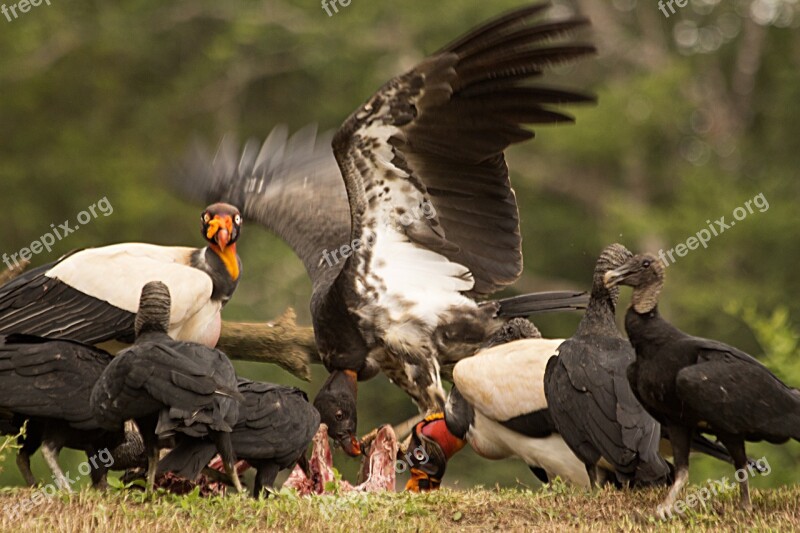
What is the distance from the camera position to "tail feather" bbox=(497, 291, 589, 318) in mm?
8156

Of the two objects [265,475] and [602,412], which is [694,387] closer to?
[602,412]

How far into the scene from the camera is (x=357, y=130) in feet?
24.0

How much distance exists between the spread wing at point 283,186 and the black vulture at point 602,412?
335cm

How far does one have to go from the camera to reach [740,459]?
554 centimetres

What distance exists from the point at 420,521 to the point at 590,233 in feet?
54.3

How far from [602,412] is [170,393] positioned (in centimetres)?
193

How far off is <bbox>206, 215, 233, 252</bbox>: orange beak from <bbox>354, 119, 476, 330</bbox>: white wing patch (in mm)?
773

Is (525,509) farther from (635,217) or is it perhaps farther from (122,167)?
(122,167)

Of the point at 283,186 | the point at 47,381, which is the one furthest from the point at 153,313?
the point at 283,186

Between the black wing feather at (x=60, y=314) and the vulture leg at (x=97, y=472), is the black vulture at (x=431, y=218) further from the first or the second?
the vulture leg at (x=97, y=472)

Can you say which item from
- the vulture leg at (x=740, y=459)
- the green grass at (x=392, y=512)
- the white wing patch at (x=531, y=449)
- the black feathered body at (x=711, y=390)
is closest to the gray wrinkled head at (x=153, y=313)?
the green grass at (x=392, y=512)

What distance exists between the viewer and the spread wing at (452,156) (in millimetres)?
7160

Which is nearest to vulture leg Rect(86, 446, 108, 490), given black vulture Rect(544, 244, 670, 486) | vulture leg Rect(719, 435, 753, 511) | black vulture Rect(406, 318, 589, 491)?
black vulture Rect(406, 318, 589, 491)

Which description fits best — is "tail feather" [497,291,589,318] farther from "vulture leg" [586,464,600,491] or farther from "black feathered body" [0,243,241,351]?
"vulture leg" [586,464,600,491]
